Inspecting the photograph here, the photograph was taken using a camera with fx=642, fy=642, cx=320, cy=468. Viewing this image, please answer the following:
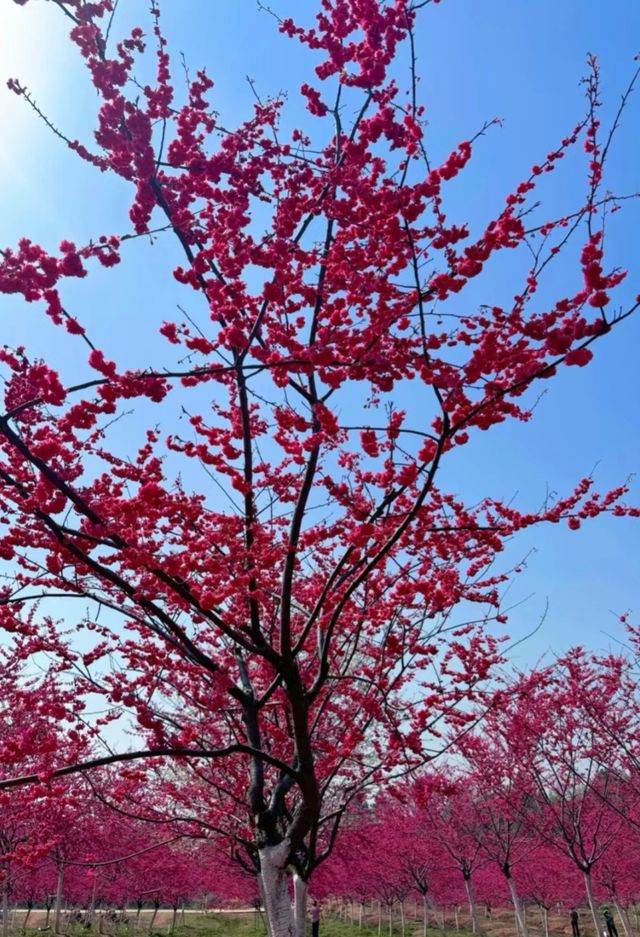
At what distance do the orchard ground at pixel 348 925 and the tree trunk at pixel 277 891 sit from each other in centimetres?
1917

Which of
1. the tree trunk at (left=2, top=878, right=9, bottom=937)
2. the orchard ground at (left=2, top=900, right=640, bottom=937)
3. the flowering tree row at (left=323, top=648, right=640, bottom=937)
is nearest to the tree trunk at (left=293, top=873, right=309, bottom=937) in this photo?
the flowering tree row at (left=323, top=648, right=640, bottom=937)

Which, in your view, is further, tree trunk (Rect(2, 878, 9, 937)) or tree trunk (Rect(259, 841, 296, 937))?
tree trunk (Rect(2, 878, 9, 937))

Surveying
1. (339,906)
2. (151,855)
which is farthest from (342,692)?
(339,906)

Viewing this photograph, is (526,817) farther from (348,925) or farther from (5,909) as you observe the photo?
(348,925)

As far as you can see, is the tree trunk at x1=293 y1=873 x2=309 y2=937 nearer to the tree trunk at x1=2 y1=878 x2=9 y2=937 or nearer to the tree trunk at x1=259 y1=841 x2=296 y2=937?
the tree trunk at x1=259 y1=841 x2=296 y2=937

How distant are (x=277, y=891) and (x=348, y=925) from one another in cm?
3280

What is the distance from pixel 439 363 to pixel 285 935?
466 centimetres

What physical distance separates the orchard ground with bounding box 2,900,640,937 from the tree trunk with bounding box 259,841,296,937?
1917cm

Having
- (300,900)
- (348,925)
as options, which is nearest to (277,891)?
(300,900)

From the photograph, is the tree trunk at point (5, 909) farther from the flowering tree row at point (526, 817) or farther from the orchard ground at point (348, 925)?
the flowering tree row at point (526, 817)

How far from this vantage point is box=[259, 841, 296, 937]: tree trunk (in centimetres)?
518

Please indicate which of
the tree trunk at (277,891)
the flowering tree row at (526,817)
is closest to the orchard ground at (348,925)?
→ the flowering tree row at (526,817)

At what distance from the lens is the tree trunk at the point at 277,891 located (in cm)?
518

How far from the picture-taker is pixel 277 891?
5.35 metres
